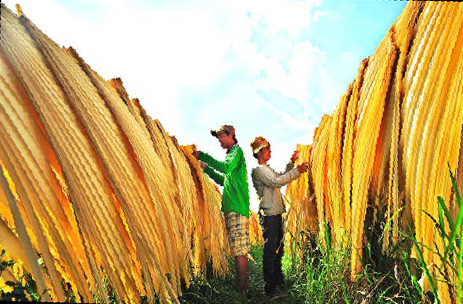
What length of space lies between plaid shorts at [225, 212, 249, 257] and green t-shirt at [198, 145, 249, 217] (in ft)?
0.20

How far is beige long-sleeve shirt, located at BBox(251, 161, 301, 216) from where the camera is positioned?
3.55 metres

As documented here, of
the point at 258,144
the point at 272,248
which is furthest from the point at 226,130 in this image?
the point at 272,248

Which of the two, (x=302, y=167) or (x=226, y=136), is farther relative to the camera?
(x=226, y=136)

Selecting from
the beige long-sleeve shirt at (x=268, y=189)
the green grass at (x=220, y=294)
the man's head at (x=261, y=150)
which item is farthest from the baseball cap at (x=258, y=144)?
the green grass at (x=220, y=294)

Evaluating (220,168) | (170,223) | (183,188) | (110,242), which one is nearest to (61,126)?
(110,242)

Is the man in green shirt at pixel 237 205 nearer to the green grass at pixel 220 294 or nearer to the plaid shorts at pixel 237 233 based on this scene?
the plaid shorts at pixel 237 233

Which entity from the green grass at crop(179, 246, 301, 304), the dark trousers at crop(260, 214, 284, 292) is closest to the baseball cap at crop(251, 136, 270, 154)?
the dark trousers at crop(260, 214, 284, 292)

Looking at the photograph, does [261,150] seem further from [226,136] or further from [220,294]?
[220,294]

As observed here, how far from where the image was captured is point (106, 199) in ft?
3.74

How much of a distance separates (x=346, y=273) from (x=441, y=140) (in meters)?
0.99

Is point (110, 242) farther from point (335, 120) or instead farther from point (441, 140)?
point (335, 120)

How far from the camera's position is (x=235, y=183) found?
354 centimetres

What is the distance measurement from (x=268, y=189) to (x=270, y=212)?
22cm

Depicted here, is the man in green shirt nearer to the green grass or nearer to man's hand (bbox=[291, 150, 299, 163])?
the green grass
